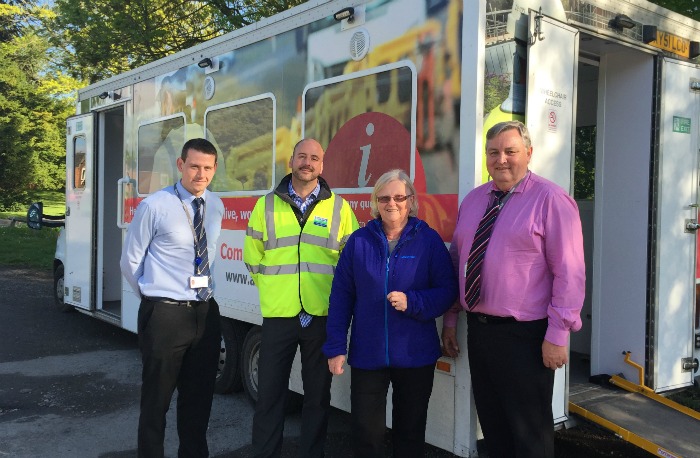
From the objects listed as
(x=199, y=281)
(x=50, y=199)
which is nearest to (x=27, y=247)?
(x=199, y=281)

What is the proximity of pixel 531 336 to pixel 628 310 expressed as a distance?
179 centimetres

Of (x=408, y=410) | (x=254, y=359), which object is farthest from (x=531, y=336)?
(x=254, y=359)

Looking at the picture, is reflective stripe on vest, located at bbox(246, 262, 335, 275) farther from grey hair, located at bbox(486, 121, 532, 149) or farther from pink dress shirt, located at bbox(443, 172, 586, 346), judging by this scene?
grey hair, located at bbox(486, 121, 532, 149)

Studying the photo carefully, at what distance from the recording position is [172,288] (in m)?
3.18

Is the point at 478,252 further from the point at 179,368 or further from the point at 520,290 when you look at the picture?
the point at 179,368

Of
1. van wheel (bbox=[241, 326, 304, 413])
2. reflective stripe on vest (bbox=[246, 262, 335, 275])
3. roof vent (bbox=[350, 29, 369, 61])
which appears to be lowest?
van wheel (bbox=[241, 326, 304, 413])

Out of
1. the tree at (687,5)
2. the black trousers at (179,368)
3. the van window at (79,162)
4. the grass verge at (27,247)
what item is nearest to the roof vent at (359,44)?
the black trousers at (179,368)

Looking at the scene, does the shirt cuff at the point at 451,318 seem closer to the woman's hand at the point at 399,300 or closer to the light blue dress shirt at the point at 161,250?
the woman's hand at the point at 399,300

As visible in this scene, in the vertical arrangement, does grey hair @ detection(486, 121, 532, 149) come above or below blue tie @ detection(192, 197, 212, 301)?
above

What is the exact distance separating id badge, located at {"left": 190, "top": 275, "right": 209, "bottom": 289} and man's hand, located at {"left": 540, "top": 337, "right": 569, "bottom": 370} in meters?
1.66

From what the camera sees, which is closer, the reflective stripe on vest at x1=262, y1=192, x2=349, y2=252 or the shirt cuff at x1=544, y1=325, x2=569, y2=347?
the shirt cuff at x1=544, y1=325, x2=569, y2=347

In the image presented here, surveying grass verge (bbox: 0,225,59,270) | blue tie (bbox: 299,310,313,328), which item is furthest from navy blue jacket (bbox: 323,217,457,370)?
grass verge (bbox: 0,225,59,270)

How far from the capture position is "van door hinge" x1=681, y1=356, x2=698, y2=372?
410 cm

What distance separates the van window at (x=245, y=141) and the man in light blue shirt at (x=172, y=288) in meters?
1.09
